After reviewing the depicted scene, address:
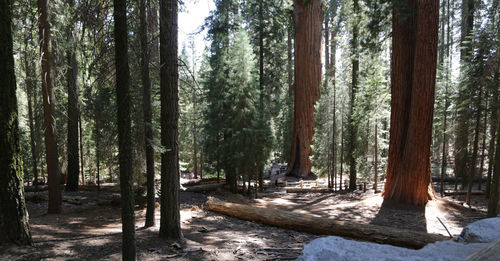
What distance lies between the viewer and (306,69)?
21.4 metres

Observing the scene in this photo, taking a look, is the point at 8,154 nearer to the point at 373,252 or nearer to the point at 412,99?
the point at 373,252

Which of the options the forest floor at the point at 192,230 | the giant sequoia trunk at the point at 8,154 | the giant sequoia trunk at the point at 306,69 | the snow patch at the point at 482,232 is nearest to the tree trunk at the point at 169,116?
the forest floor at the point at 192,230

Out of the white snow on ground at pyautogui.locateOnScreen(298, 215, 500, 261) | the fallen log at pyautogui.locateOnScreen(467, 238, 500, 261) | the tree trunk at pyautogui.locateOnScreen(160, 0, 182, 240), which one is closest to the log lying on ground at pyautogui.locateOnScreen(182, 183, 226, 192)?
the tree trunk at pyautogui.locateOnScreen(160, 0, 182, 240)

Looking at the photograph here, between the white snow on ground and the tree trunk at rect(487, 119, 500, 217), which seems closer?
the white snow on ground

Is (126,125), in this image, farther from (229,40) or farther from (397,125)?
(229,40)

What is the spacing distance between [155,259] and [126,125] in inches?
104

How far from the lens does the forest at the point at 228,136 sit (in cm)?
512

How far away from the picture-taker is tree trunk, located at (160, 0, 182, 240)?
615 cm

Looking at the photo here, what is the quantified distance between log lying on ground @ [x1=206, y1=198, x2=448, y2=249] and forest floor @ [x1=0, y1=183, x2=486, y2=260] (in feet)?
0.87

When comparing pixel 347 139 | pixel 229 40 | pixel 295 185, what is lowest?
pixel 295 185

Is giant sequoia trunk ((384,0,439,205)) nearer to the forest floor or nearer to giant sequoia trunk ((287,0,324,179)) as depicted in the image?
the forest floor

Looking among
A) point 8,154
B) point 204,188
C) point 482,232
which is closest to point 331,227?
point 482,232

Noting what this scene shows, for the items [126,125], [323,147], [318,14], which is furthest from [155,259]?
[318,14]

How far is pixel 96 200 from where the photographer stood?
11797 mm
